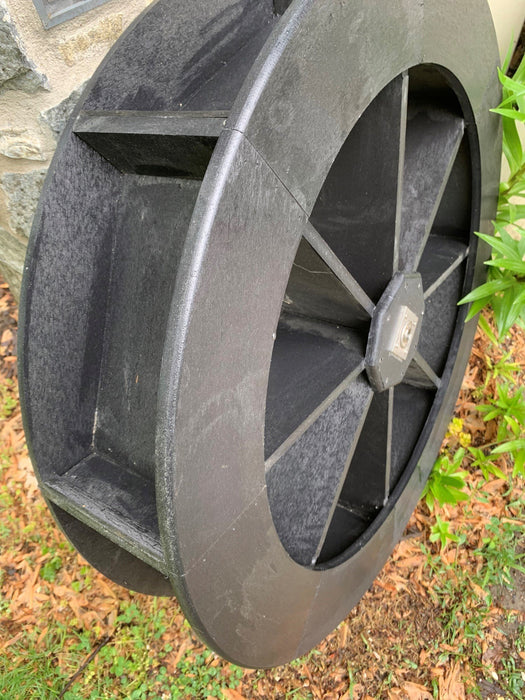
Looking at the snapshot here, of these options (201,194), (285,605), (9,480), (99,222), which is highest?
(201,194)

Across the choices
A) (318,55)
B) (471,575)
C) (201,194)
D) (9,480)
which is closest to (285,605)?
(201,194)

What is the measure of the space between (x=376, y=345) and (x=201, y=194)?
2.49ft

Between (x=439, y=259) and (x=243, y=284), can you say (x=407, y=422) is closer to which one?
(x=439, y=259)

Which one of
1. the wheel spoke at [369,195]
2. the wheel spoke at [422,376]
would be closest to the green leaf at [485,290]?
the wheel spoke at [422,376]

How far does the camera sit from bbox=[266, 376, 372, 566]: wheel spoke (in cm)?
141

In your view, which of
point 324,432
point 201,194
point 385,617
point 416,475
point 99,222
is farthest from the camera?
point 385,617

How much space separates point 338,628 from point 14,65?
2.20m

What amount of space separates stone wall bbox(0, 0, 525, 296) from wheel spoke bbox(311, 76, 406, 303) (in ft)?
2.42

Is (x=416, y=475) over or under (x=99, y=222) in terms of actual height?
under

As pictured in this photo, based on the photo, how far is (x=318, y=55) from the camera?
895 mm

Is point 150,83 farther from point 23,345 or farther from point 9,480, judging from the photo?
point 9,480

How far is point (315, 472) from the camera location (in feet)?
4.82

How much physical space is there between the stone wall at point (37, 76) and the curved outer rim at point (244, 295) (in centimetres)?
79

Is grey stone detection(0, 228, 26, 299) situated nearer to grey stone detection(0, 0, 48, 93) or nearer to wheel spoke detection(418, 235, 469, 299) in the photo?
grey stone detection(0, 0, 48, 93)
